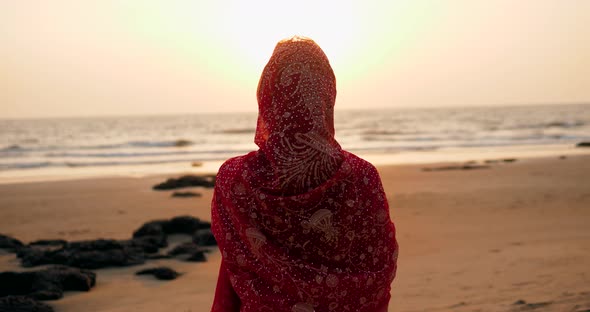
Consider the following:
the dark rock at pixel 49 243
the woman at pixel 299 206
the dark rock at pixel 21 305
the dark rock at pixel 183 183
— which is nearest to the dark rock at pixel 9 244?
the dark rock at pixel 49 243

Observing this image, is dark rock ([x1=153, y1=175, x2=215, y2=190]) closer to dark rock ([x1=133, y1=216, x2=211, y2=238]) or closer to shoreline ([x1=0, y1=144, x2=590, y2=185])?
shoreline ([x1=0, y1=144, x2=590, y2=185])

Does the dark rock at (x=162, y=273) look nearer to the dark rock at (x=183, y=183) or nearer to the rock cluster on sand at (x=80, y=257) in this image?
the rock cluster on sand at (x=80, y=257)

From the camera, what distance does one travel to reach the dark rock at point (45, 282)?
540cm

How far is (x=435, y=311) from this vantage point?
5.02 m

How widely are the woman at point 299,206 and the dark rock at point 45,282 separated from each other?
3710 mm

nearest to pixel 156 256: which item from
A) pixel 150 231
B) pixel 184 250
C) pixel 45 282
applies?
pixel 184 250

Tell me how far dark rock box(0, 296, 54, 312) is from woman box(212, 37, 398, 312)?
313cm

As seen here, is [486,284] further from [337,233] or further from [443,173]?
[443,173]

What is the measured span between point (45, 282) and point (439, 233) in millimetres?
4831

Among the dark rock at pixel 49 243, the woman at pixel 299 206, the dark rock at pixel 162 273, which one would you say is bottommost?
the dark rock at pixel 49 243

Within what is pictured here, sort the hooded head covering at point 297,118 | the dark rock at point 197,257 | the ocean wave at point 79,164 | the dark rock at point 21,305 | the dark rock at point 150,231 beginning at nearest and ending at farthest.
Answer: the hooded head covering at point 297,118
the dark rock at point 21,305
the dark rock at point 197,257
the dark rock at point 150,231
the ocean wave at point 79,164

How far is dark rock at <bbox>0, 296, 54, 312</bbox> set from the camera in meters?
4.71

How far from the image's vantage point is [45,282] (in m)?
5.51

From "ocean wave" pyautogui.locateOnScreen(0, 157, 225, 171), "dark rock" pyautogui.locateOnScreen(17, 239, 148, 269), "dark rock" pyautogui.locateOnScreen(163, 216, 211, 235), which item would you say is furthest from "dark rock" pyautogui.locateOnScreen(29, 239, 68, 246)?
"ocean wave" pyautogui.locateOnScreen(0, 157, 225, 171)
